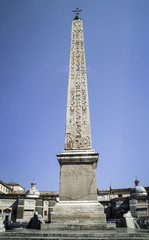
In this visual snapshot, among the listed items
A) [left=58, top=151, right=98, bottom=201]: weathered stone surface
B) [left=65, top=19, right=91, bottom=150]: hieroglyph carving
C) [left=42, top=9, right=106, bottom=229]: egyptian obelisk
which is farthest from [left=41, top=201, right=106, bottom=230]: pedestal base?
[left=65, top=19, right=91, bottom=150]: hieroglyph carving

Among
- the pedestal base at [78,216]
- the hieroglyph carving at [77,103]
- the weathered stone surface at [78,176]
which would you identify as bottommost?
the pedestal base at [78,216]

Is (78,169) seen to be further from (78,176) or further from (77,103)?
(77,103)

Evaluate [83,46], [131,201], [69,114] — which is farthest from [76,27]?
[131,201]

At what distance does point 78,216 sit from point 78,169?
139cm

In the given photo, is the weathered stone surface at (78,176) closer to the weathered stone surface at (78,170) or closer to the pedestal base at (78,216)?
the weathered stone surface at (78,170)

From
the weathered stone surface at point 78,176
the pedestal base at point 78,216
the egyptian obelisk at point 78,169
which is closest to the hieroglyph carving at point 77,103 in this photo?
the egyptian obelisk at point 78,169

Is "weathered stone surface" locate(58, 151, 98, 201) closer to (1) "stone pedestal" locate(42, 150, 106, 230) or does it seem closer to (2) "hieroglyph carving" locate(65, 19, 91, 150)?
(1) "stone pedestal" locate(42, 150, 106, 230)

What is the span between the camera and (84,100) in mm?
7918

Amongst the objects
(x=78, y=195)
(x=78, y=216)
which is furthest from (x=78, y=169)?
(x=78, y=216)

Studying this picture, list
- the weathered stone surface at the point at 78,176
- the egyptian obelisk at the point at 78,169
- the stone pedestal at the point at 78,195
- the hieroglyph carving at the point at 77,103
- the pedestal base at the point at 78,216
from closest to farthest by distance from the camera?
1. the pedestal base at the point at 78,216
2. the stone pedestal at the point at 78,195
3. the egyptian obelisk at the point at 78,169
4. the weathered stone surface at the point at 78,176
5. the hieroglyph carving at the point at 77,103

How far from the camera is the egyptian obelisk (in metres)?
5.36

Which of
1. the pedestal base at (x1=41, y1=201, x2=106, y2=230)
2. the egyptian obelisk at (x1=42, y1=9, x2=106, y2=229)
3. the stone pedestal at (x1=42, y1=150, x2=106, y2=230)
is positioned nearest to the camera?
the pedestal base at (x1=41, y1=201, x2=106, y2=230)

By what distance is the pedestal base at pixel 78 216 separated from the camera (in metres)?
5.12

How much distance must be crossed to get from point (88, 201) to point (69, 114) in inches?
130
